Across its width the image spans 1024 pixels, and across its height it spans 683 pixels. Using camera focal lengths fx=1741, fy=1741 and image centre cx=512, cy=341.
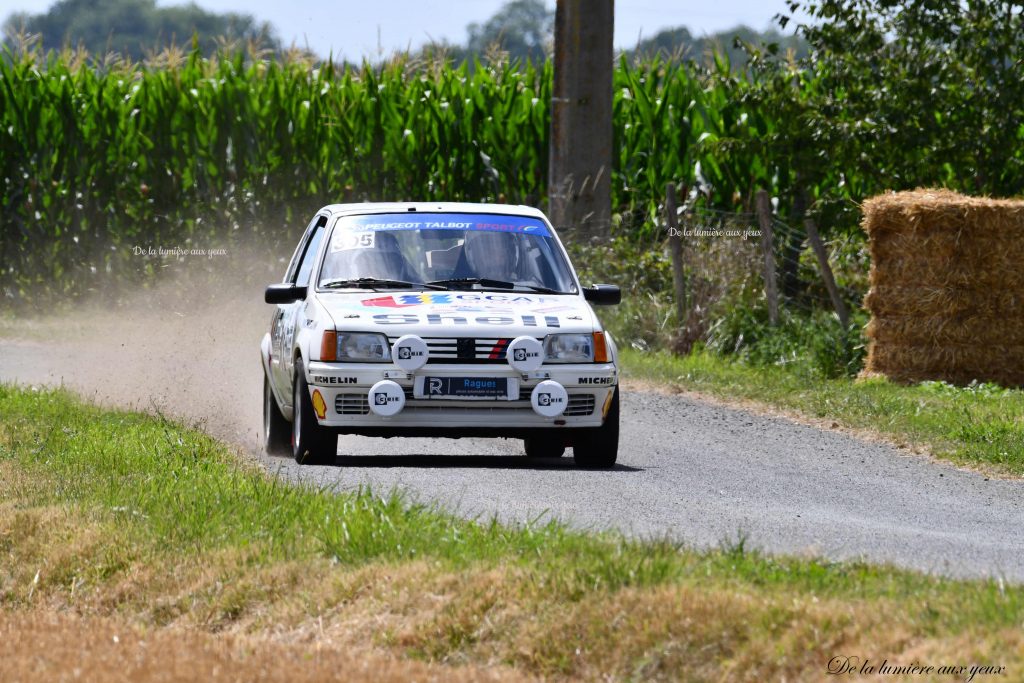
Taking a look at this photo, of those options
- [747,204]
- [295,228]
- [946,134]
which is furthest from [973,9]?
[295,228]

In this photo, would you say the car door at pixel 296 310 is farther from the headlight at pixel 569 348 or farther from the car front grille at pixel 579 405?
the car front grille at pixel 579 405

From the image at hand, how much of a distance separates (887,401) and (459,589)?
30.3ft

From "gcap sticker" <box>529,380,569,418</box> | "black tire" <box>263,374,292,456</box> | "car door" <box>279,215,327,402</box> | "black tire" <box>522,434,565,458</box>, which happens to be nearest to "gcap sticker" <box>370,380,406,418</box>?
"gcap sticker" <box>529,380,569,418</box>

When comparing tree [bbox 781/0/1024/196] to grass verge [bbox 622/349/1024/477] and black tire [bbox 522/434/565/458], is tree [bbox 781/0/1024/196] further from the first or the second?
black tire [bbox 522/434/565/458]

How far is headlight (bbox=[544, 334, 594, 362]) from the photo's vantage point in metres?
10.5

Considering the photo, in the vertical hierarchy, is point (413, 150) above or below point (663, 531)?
above

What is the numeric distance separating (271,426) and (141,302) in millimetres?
14879

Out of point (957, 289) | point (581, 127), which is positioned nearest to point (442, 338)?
point (957, 289)

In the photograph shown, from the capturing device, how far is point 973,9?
20.1 metres

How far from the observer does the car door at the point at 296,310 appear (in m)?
11.1

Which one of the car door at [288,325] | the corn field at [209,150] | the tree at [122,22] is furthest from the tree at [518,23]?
the car door at [288,325]

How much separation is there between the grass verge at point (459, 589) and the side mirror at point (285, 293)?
2008 mm

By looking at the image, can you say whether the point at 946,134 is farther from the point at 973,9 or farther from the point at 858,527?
the point at 858,527

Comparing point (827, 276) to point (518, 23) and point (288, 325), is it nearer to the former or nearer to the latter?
point (288, 325)
